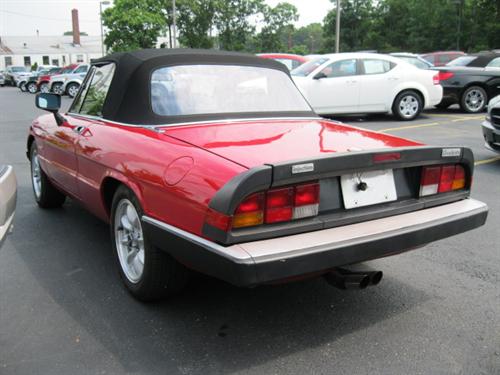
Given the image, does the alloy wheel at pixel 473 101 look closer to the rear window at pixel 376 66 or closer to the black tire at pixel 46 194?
the rear window at pixel 376 66

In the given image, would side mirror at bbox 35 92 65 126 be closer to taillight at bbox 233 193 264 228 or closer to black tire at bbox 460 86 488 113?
taillight at bbox 233 193 264 228

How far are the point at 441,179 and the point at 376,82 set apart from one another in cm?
903

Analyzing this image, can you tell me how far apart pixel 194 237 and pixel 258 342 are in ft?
2.38

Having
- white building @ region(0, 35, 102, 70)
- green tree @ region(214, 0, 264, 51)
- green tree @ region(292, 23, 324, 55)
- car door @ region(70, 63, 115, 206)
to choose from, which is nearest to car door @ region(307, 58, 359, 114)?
car door @ region(70, 63, 115, 206)

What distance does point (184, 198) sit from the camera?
2.53 metres

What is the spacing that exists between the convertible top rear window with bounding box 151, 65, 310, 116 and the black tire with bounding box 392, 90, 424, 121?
855 cm

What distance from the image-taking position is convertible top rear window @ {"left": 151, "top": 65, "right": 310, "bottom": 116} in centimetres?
347

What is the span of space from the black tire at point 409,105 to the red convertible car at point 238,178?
8484mm

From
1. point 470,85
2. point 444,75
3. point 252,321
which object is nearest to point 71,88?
point 444,75

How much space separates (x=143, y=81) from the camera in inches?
139

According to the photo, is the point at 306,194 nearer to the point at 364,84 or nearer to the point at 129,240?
the point at 129,240

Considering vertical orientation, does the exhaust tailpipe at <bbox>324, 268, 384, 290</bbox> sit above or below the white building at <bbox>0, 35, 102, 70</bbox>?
below

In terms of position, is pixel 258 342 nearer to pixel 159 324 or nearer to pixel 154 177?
pixel 159 324

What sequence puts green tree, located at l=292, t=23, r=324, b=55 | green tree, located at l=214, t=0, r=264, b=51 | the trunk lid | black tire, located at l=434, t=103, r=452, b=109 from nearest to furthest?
the trunk lid, black tire, located at l=434, t=103, r=452, b=109, green tree, located at l=214, t=0, r=264, b=51, green tree, located at l=292, t=23, r=324, b=55
